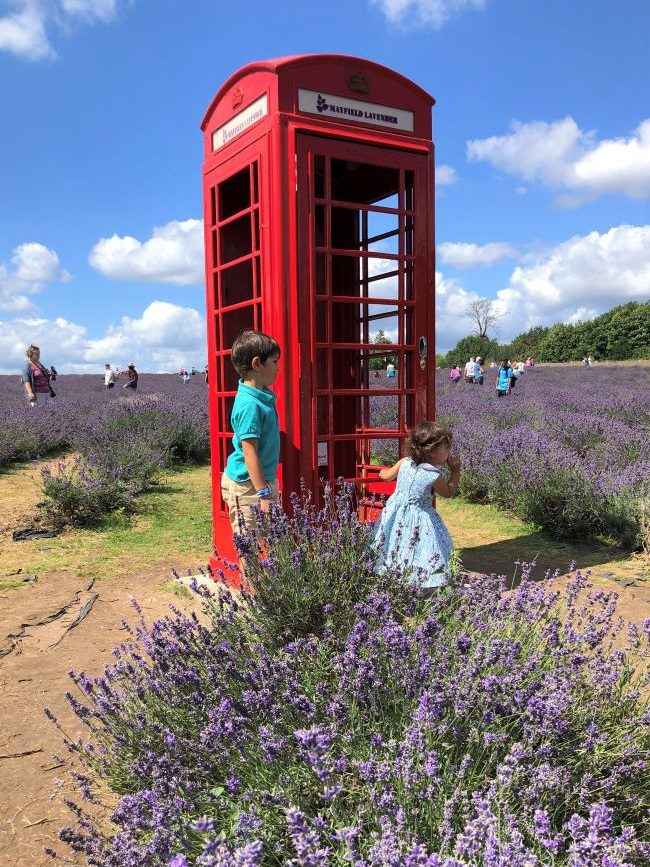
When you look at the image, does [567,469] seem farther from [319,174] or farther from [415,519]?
[319,174]

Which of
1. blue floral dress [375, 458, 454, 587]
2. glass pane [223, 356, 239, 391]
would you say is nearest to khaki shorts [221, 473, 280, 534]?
blue floral dress [375, 458, 454, 587]

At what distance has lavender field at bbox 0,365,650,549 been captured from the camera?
19.3ft

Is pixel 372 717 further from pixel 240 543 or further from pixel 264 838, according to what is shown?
pixel 240 543

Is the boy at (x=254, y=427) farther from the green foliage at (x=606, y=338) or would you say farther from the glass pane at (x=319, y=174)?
the green foliage at (x=606, y=338)

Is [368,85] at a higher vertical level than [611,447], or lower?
higher

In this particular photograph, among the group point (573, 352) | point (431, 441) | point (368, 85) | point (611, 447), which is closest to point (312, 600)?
point (431, 441)

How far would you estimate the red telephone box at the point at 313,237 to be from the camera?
154 inches

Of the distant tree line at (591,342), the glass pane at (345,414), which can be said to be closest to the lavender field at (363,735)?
the glass pane at (345,414)

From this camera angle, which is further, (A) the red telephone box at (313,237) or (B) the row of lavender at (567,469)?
(B) the row of lavender at (567,469)

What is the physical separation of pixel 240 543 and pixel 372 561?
67cm

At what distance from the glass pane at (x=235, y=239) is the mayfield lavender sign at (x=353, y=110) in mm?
1039

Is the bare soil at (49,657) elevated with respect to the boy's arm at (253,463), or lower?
lower

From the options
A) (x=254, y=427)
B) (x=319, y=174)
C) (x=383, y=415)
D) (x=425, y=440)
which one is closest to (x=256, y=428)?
(x=254, y=427)

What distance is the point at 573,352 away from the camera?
200ft
